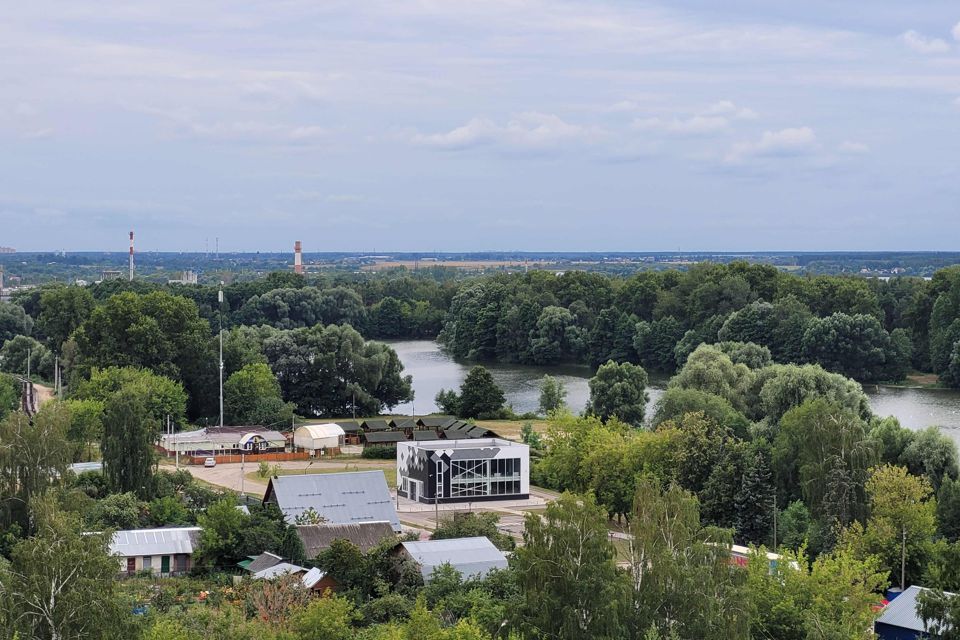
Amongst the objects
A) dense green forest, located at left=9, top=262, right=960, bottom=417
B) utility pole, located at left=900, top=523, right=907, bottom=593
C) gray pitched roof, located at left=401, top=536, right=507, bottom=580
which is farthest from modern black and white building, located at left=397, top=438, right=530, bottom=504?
dense green forest, located at left=9, top=262, right=960, bottom=417

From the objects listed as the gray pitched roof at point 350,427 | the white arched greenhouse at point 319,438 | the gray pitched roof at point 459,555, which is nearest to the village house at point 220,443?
the white arched greenhouse at point 319,438

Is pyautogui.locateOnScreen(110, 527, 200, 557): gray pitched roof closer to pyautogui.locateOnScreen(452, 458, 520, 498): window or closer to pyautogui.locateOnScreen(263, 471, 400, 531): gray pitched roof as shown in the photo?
pyautogui.locateOnScreen(263, 471, 400, 531): gray pitched roof

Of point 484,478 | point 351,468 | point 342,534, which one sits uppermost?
point 342,534

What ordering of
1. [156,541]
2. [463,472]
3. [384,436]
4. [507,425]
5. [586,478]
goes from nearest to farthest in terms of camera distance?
[156,541] → [586,478] → [463,472] → [384,436] → [507,425]

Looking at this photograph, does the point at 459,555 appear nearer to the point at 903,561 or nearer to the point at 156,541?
the point at 156,541

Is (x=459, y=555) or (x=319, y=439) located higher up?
(x=459, y=555)

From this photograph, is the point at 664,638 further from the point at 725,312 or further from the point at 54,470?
the point at 725,312

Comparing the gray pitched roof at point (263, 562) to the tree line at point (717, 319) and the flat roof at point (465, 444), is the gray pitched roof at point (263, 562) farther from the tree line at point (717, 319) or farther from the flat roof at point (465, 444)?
the tree line at point (717, 319)

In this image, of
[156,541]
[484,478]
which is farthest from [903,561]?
[156,541]
